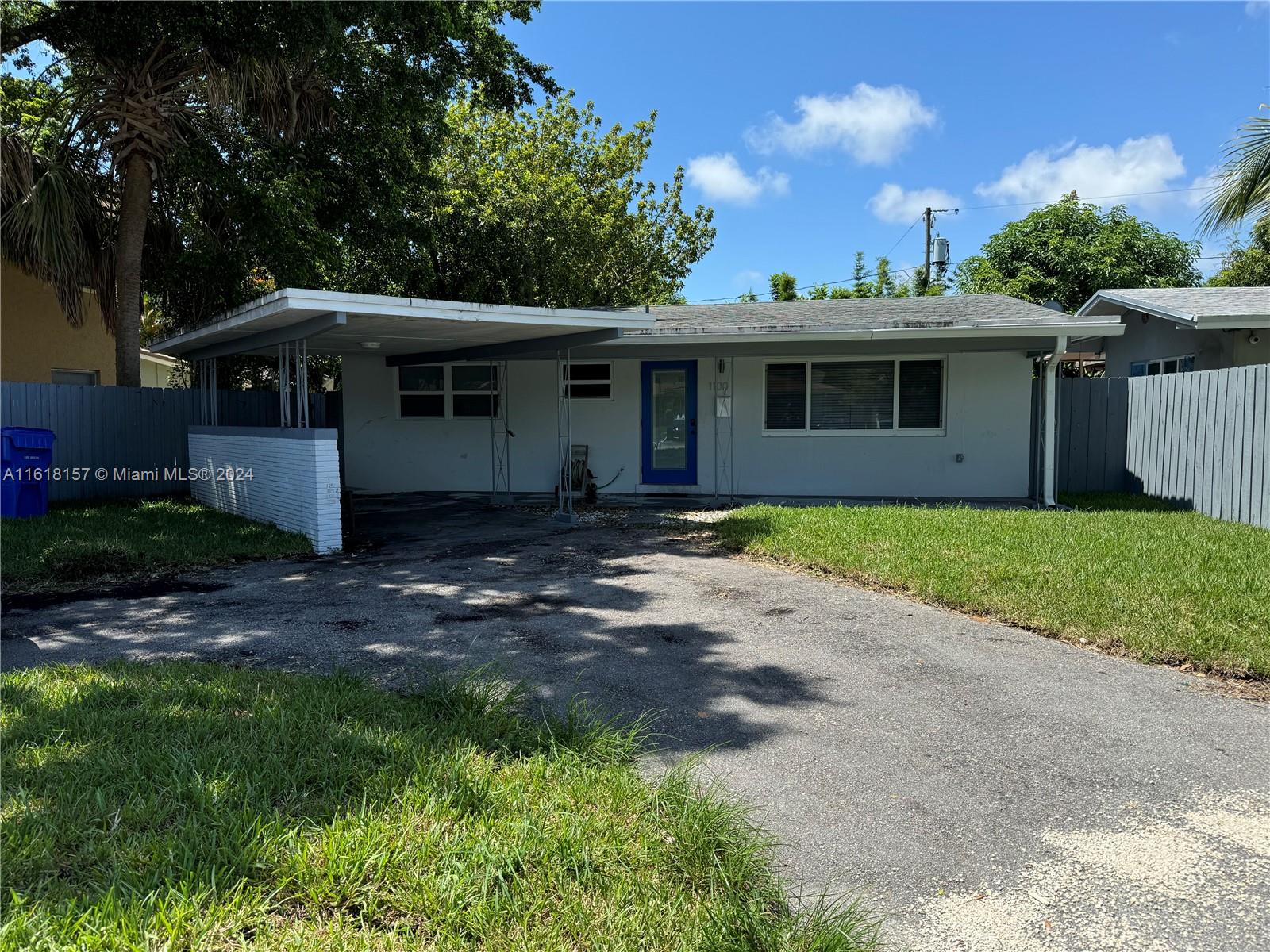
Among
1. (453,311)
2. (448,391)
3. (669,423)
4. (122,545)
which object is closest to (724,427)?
(669,423)

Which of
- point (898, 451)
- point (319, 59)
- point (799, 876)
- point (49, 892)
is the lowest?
point (799, 876)

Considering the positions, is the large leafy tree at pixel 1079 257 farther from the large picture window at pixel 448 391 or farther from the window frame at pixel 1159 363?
the large picture window at pixel 448 391

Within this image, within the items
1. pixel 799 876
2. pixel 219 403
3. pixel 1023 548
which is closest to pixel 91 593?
pixel 799 876

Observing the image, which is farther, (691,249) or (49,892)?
(691,249)

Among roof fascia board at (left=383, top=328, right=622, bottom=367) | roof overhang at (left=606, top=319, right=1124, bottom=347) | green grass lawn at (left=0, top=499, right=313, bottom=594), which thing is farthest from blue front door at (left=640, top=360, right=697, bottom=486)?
green grass lawn at (left=0, top=499, right=313, bottom=594)

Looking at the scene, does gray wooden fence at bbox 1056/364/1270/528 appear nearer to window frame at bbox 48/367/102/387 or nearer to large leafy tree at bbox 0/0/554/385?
large leafy tree at bbox 0/0/554/385

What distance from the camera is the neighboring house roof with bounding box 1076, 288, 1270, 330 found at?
463 inches

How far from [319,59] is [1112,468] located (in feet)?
42.0

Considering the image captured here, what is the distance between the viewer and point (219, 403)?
15562mm

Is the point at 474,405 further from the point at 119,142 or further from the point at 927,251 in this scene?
the point at 927,251

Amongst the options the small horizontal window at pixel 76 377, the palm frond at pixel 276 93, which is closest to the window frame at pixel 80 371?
the small horizontal window at pixel 76 377

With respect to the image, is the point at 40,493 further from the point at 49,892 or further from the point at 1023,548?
the point at 1023,548

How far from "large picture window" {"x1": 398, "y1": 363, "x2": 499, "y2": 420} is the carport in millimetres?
315

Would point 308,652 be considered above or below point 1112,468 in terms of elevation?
below
